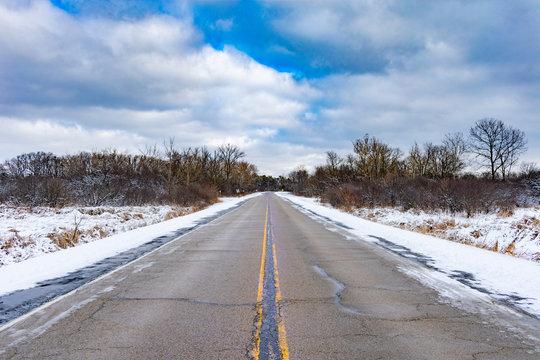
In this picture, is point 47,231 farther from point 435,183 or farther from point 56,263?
point 435,183

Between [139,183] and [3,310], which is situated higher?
[139,183]

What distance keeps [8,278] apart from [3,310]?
8.21ft

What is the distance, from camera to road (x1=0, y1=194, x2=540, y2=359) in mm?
3637

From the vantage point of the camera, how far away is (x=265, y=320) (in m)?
4.46

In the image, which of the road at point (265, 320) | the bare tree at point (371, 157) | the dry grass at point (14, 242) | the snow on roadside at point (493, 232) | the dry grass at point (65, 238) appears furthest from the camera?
the bare tree at point (371, 157)

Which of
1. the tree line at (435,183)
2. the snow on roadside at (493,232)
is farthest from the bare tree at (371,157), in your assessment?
the snow on roadside at (493,232)

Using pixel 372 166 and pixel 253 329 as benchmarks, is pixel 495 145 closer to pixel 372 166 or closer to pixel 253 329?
A: pixel 372 166

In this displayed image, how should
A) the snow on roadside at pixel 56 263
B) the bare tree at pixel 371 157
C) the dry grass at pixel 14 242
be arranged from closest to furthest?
1. the snow on roadside at pixel 56 263
2. the dry grass at pixel 14 242
3. the bare tree at pixel 371 157

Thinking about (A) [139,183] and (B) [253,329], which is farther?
(A) [139,183]

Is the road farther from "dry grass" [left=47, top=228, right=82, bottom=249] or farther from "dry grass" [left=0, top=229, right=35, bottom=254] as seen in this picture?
"dry grass" [left=47, top=228, right=82, bottom=249]

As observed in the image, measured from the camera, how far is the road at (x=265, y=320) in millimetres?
3637

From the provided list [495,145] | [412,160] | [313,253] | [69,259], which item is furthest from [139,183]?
[412,160]

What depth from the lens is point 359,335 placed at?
4.03 m

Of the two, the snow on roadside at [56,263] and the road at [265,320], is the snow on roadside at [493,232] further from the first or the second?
the snow on roadside at [56,263]
